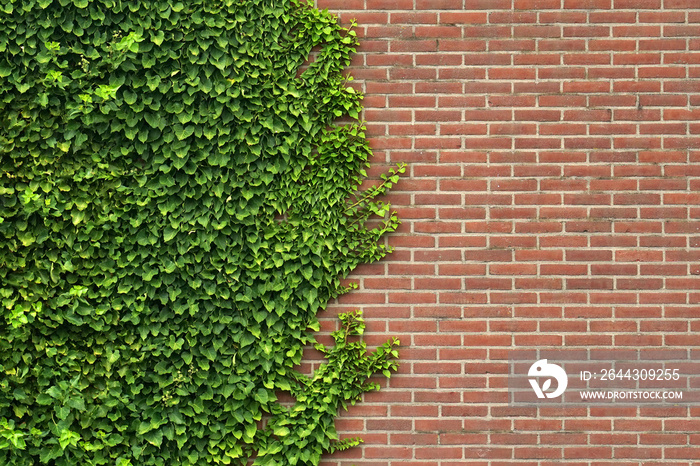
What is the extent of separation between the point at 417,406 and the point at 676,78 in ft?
7.68

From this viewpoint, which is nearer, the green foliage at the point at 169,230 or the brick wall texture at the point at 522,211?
the green foliage at the point at 169,230

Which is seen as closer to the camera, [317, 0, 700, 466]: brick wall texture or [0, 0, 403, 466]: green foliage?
[0, 0, 403, 466]: green foliage

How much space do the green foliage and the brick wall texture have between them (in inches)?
8.7

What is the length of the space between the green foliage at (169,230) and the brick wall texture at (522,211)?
0.22 metres

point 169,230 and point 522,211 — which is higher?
point 522,211

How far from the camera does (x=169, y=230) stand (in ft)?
11.8

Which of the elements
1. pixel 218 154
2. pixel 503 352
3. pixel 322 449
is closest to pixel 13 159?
pixel 218 154

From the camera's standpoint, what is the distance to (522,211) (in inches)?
146

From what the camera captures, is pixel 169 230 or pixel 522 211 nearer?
pixel 169 230

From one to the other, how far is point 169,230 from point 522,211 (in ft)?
6.41

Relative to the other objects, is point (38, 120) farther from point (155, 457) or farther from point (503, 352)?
point (503, 352)

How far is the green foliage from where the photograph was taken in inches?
141

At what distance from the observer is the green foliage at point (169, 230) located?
141 inches

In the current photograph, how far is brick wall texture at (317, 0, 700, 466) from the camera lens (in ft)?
12.1
